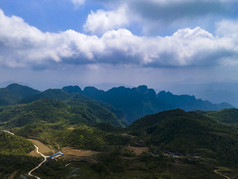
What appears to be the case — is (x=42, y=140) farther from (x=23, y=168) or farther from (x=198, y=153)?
(x=198, y=153)

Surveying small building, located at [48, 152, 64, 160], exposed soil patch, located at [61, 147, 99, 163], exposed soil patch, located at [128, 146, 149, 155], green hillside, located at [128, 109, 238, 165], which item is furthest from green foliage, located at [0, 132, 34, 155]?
green hillside, located at [128, 109, 238, 165]

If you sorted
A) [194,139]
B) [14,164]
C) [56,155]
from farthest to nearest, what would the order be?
[194,139], [56,155], [14,164]

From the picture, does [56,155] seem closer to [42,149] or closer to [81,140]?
[42,149]

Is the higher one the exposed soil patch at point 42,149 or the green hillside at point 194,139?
the green hillside at point 194,139

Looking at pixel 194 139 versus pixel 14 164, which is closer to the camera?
pixel 14 164

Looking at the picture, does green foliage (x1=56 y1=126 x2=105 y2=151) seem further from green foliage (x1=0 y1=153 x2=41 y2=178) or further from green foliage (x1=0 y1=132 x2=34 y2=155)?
green foliage (x1=0 y1=153 x2=41 y2=178)

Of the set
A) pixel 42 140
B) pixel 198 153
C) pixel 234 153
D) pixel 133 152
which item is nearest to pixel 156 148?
pixel 133 152

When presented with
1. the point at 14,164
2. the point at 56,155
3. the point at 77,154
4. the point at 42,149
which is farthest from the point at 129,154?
the point at 14,164

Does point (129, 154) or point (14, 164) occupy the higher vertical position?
point (14, 164)

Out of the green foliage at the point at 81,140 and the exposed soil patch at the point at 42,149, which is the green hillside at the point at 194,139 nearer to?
the green foliage at the point at 81,140

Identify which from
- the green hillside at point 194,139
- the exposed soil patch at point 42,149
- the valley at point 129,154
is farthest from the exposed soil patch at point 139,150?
the exposed soil patch at point 42,149

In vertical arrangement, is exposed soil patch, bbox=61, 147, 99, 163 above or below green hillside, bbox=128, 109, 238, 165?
below

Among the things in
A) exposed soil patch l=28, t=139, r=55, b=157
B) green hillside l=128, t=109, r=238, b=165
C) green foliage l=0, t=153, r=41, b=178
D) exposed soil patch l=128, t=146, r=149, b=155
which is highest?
green hillside l=128, t=109, r=238, b=165

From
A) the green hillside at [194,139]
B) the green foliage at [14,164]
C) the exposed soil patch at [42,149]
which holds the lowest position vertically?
the exposed soil patch at [42,149]
